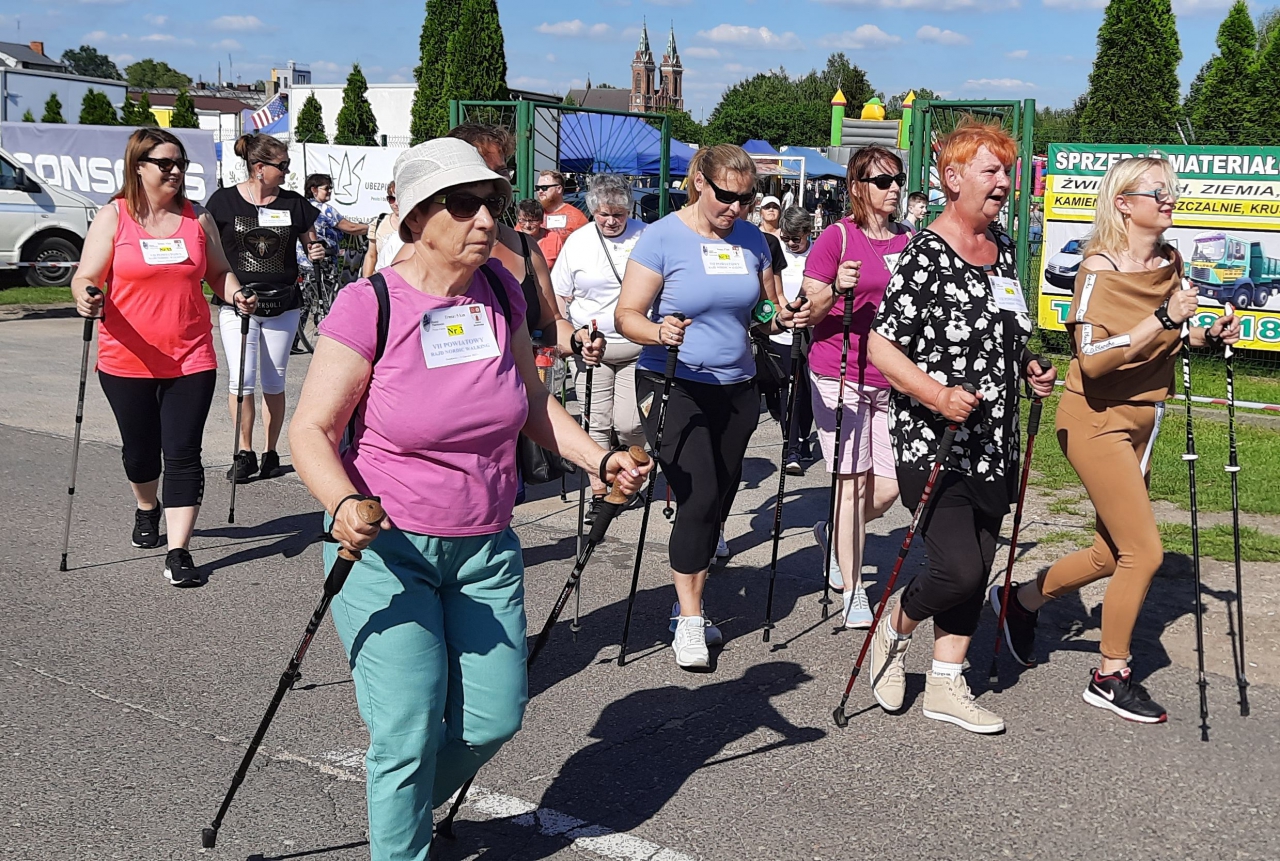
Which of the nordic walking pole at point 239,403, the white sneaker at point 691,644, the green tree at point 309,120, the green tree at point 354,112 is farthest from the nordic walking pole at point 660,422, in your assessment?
the green tree at point 309,120

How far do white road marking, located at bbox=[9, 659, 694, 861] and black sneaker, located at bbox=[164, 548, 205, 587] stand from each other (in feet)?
5.35

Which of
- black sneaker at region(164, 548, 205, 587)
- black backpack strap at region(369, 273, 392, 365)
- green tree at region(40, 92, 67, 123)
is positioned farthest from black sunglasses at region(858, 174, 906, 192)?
green tree at region(40, 92, 67, 123)

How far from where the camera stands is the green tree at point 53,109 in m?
31.2

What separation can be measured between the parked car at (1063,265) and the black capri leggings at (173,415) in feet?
29.8

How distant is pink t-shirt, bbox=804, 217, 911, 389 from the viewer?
5.76 m

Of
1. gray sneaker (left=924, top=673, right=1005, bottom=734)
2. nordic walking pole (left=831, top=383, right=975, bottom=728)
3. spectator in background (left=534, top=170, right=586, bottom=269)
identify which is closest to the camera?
nordic walking pole (left=831, top=383, right=975, bottom=728)

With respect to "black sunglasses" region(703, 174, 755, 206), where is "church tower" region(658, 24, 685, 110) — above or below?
above

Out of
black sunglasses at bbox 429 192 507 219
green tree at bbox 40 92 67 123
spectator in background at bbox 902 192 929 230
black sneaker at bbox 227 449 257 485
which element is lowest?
black sneaker at bbox 227 449 257 485

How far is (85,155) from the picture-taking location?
64.4 ft

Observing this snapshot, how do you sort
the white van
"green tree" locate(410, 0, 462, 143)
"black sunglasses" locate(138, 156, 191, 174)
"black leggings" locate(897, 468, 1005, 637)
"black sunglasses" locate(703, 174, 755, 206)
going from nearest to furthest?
"black leggings" locate(897, 468, 1005, 637) → "black sunglasses" locate(703, 174, 755, 206) → "black sunglasses" locate(138, 156, 191, 174) → the white van → "green tree" locate(410, 0, 462, 143)

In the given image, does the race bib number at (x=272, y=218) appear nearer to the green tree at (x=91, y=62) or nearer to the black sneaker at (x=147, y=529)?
the black sneaker at (x=147, y=529)

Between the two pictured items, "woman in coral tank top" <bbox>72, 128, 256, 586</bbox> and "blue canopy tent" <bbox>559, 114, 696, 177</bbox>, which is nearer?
"woman in coral tank top" <bbox>72, 128, 256, 586</bbox>

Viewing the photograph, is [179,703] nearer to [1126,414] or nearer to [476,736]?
[476,736]

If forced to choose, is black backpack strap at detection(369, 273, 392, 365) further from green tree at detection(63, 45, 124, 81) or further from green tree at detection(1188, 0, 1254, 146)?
green tree at detection(63, 45, 124, 81)
